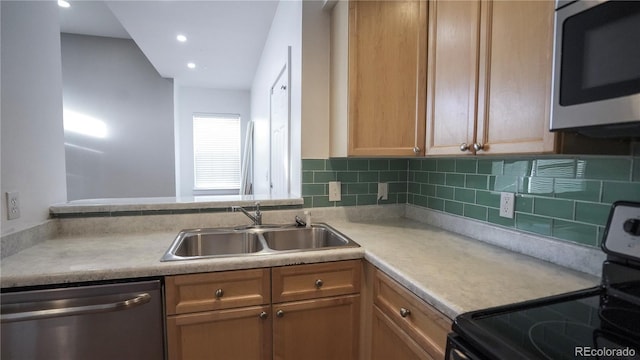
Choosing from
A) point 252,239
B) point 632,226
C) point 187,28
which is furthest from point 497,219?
point 187,28

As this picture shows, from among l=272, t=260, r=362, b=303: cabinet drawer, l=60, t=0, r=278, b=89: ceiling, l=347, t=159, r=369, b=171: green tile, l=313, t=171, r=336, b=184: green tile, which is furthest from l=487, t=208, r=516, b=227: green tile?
l=60, t=0, r=278, b=89: ceiling

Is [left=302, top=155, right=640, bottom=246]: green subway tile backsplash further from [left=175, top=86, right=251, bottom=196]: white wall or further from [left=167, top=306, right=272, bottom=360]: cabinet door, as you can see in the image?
[left=175, top=86, right=251, bottom=196]: white wall

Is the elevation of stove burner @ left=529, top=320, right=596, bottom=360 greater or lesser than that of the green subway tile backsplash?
lesser

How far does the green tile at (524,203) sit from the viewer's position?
125 cm

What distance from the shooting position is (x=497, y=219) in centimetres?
140

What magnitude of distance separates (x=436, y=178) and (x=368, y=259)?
30.5 inches

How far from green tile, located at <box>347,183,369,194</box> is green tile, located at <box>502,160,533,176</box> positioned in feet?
2.67

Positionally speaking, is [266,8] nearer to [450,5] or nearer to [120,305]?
[450,5]

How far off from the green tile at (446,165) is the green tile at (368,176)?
390 mm

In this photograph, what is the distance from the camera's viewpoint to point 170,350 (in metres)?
1.16

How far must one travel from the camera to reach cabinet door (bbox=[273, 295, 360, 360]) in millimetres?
1281

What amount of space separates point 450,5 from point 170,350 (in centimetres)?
174

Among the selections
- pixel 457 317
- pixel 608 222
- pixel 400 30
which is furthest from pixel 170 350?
pixel 400 30

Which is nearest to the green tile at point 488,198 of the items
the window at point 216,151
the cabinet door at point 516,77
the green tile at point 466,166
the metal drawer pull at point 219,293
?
the green tile at point 466,166
